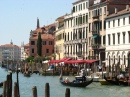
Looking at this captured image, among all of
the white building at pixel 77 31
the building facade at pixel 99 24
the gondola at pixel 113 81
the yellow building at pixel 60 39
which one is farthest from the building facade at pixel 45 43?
the gondola at pixel 113 81

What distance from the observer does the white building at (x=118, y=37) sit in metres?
53.4

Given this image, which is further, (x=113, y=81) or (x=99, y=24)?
(x=99, y=24)

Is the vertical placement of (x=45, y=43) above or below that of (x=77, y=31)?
above

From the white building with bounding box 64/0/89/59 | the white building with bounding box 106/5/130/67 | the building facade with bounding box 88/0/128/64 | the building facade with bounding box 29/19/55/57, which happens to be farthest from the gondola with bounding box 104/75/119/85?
the building facade with bounding box 29/19/55/57

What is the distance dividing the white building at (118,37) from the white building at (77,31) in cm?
986

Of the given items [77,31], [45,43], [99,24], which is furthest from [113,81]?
[45,43]

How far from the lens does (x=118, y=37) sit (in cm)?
5575

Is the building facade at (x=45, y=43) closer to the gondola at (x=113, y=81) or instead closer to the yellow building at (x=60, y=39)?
the yellow building at (x=60, y=39)

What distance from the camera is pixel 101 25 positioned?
62.0m

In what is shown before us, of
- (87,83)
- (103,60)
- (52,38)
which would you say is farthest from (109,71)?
(52,38)

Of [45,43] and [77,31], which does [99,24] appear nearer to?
[77,31]

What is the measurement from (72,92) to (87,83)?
348 centimetres

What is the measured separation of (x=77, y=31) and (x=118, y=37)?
17.1m

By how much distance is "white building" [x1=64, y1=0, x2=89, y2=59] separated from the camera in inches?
2724
